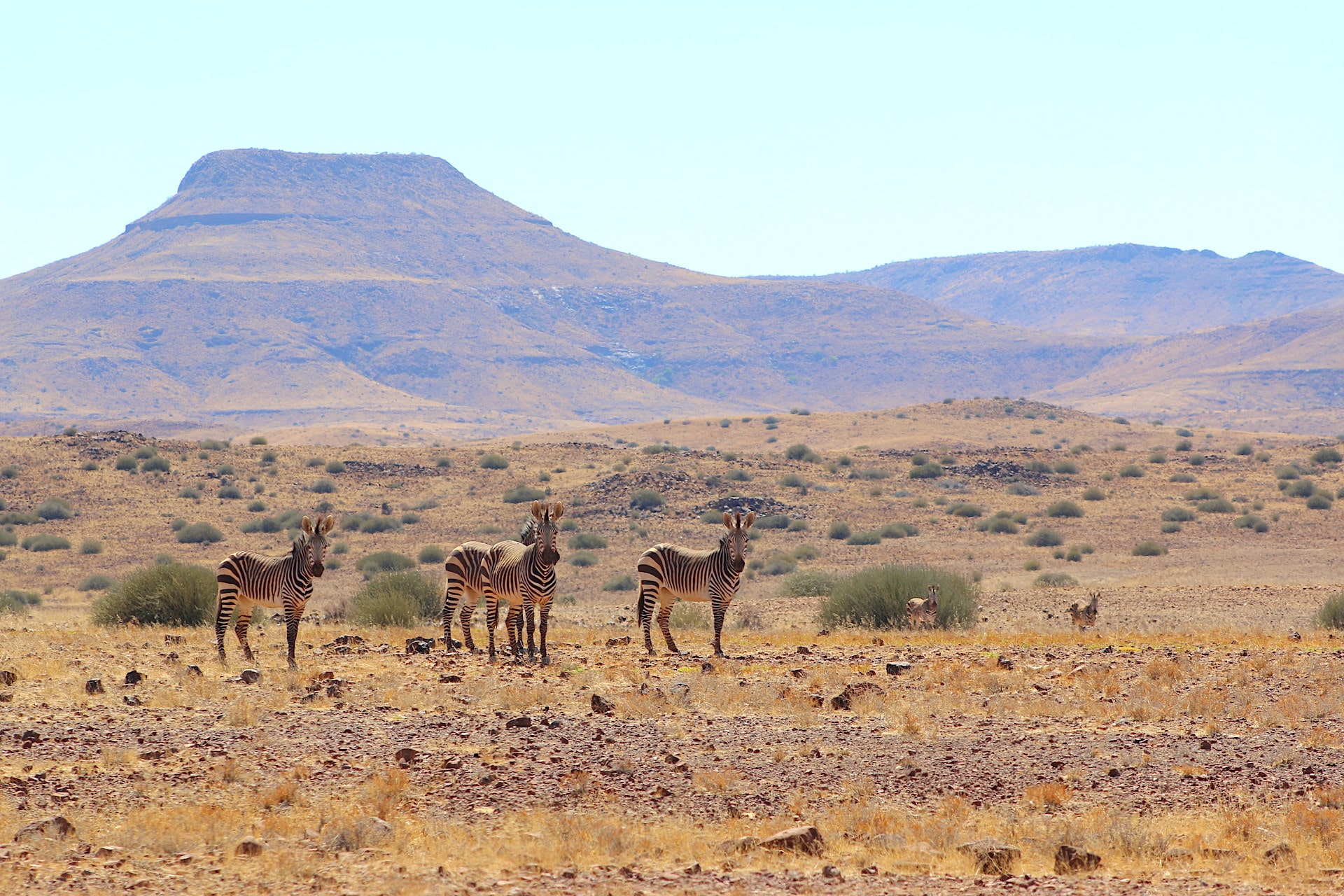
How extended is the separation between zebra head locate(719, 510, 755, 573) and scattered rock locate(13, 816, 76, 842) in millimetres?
10226

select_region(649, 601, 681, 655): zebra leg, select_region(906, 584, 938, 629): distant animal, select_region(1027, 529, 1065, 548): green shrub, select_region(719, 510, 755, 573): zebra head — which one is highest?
select_region(719, 510, 755, 573): zebra head

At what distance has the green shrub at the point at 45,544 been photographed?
43.5 meters

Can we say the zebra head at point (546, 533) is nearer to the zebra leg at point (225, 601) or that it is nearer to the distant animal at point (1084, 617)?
the zebra leg at point (225, 601)

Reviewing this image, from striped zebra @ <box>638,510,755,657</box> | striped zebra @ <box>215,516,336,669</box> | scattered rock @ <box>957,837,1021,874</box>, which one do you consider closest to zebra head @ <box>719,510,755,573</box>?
striped zebra @ <box>638,510,755,657</box>

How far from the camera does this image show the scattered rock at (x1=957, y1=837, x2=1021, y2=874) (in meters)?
8.97

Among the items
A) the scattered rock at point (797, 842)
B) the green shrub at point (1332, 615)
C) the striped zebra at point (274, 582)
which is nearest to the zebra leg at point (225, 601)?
the striped zebra at point (274, 582)

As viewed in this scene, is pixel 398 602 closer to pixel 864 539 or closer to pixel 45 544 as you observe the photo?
pixel 864 539

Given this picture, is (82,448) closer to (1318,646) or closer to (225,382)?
(1318,646)

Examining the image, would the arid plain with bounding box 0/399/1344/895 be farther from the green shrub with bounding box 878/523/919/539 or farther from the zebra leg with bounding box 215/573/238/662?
the green shrub with bounding box 878/523/919/539

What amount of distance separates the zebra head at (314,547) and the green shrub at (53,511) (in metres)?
35.3

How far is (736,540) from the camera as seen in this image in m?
18.4

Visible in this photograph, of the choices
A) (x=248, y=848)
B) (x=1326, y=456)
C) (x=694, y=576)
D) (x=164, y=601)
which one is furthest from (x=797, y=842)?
(x=1326, y=456)

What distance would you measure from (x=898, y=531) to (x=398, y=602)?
24388 mm

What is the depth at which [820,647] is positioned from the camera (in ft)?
65.0
